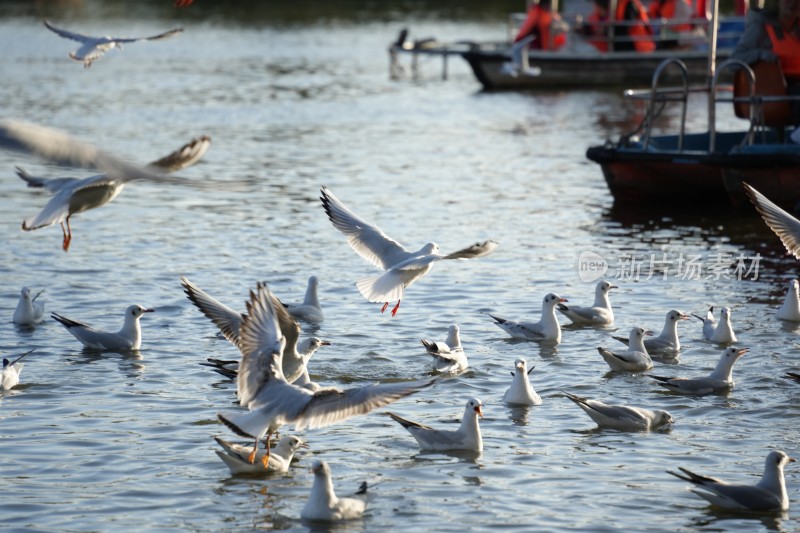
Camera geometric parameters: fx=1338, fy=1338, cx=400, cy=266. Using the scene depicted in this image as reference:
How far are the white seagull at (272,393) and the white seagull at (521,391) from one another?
192 cm

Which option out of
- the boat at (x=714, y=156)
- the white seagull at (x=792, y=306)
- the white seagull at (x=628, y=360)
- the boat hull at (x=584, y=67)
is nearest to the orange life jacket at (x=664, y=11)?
the boat hull at (x=584, y=67)

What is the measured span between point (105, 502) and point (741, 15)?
32619mm

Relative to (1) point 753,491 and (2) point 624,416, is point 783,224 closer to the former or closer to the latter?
(2) point 624,416

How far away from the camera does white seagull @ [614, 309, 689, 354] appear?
460 inches

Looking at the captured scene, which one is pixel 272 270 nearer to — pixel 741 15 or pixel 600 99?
pixel 600 99

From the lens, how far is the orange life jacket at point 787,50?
17.5 meters

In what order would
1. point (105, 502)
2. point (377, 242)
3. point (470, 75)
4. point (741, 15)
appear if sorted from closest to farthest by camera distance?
point (105, 502)
point (377, 242)
point (741, 15)
point (470, 75)

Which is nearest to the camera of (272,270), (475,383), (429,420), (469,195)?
(429,420)

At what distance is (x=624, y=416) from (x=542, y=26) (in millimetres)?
27880

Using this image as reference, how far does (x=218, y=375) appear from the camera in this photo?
11.0m

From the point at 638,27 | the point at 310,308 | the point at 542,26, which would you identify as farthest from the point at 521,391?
the point at 638,27

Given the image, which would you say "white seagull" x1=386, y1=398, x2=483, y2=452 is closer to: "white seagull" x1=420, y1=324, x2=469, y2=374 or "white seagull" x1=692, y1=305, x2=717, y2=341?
"white seagull" x1=420, y1=324, x2=469, y2=374

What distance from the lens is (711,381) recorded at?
1036cm

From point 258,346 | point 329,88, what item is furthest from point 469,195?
point 329,88
